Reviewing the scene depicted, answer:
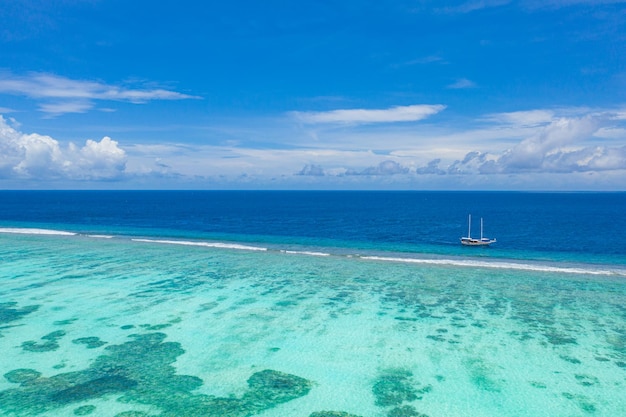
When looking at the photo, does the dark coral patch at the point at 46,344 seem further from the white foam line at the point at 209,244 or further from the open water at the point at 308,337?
the white foam line at the point at 209,244

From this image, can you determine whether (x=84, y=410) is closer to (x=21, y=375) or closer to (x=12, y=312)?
(x=21, y=375)

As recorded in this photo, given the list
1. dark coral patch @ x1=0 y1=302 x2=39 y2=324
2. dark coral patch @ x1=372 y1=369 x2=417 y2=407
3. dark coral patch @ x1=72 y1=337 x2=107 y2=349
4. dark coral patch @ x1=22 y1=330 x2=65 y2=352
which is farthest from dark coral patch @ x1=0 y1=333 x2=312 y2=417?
dark coral patch @ x1=0 y1=302 x2=39 y2=324

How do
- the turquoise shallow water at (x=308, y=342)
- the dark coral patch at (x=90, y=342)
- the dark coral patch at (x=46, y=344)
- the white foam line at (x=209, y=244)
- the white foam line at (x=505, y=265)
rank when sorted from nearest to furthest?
1. the turquoise shallow water at (x=308, y=342)
2. the dark coral patch at (x=46, y=344)
3. the dark coral patch at (x=90, y=342)
4. the white foam line at (x=505, y=265)
5. the white foam line at (x=209, y=244)

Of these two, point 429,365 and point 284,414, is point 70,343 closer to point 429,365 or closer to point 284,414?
point 284,414

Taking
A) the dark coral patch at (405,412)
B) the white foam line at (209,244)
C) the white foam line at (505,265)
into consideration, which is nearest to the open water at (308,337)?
the dark coral patch at (405,412)

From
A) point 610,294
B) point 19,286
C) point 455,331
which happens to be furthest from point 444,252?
point 19,286

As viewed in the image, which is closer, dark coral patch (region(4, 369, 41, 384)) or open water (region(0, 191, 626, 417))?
open water (region(0, 191, 626, 417))

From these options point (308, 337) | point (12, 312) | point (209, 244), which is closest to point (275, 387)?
point (308, 337)

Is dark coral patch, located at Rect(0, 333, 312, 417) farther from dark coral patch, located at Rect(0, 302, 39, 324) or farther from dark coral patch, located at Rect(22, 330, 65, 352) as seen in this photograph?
dark coral patch, located at Rect(0, 302, 39, 324)
